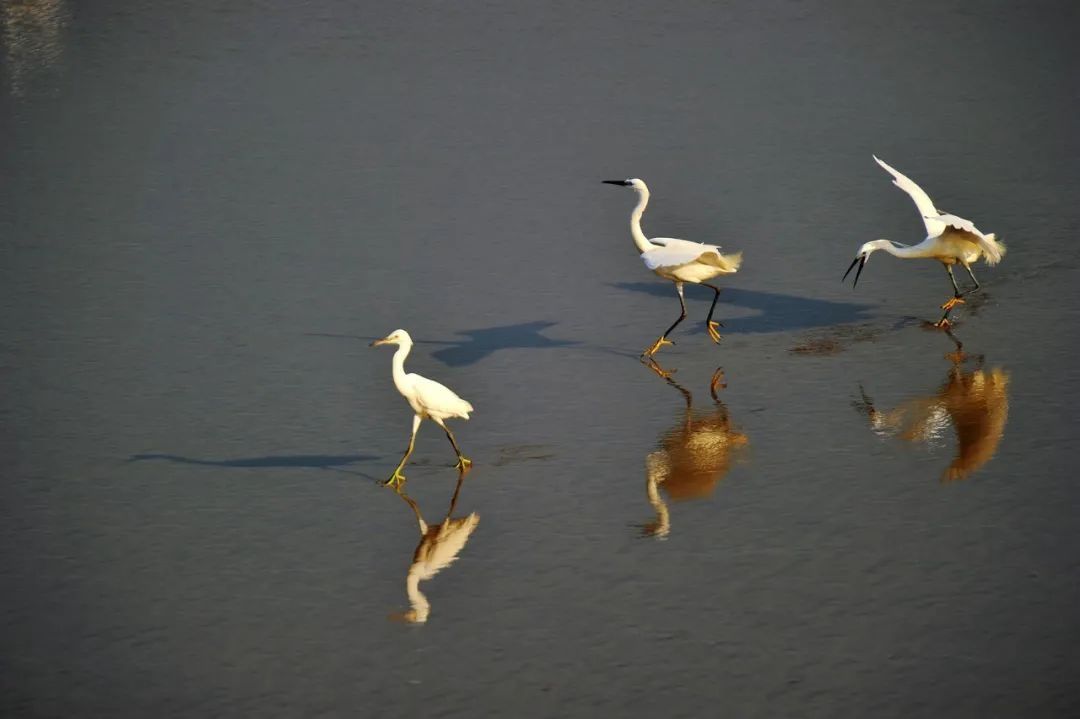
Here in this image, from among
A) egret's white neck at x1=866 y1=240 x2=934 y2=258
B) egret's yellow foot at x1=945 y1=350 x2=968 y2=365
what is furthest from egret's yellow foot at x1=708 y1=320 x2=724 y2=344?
egret's yellow foot at x1=945 y1=350 x2=968 y2=365

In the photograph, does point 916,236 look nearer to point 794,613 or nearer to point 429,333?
point 429,333

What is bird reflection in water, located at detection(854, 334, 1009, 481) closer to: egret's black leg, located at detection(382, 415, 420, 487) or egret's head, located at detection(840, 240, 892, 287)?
egret's head, located at detection(840, 240, 892, 287)

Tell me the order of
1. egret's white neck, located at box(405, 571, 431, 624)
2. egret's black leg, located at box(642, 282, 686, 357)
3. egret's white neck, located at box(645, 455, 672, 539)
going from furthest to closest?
egret's black leg, located at box(642, 282, 686, 357) < egret's white neck, located at box(645, 455, 672, 539) < egret's white neck, located at box(405, 571, 431, 624)

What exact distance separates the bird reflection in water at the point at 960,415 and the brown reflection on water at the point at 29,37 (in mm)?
16453

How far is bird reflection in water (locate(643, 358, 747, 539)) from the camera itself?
11836 millimetres

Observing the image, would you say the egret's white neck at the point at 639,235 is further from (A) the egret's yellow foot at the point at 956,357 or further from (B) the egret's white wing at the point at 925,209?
(A) the egret's yellow foot at the point at 956,357

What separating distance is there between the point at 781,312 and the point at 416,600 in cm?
703

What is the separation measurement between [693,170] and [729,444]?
8.61m

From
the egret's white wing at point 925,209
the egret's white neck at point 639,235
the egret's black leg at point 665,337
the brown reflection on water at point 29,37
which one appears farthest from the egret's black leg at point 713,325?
the brown reflection on water at point 29,37

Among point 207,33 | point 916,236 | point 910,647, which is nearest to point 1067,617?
point 910,647

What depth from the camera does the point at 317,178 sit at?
68.6ft

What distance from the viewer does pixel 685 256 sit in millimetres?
15188

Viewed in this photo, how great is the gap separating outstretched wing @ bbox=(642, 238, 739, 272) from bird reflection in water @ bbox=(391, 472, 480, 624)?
14.2 ft

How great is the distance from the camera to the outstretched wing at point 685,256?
15.1m
